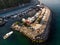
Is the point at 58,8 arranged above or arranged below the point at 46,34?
below

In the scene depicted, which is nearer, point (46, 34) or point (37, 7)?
point (46, 34)

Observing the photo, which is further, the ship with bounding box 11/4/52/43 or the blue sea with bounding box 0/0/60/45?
the blue sea with bounding box 0/0/60/45

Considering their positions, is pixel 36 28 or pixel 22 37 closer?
pixel 22 37

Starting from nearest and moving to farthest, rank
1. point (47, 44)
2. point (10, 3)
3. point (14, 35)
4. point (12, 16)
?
point (47, 44)
point (14, 35)
point (12, 16)
point (10, 3)

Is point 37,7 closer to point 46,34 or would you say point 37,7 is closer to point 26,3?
point 26,3

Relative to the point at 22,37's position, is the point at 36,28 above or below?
above

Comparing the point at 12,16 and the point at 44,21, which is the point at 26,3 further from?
the point at 44,21

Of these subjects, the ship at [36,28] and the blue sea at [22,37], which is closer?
the ship at [36,28]

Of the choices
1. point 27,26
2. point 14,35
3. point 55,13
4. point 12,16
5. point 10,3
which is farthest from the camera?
point 10,3

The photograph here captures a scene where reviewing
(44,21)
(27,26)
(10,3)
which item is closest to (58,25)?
(44,21)
